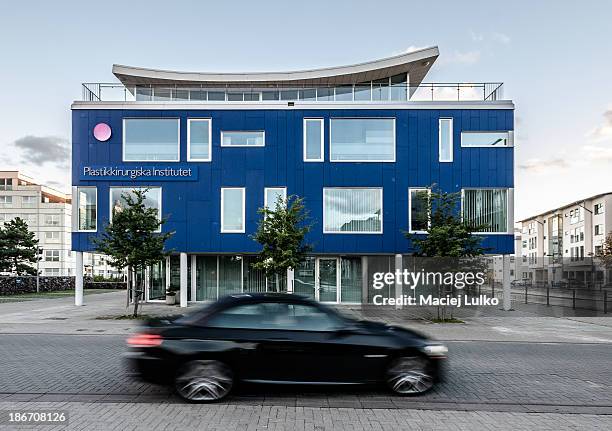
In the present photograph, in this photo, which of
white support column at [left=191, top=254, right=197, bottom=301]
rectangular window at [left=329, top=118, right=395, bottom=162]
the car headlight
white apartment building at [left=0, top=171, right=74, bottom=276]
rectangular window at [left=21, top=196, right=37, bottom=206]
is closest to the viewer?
the car headlight

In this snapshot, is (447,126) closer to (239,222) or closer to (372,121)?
(372,121)

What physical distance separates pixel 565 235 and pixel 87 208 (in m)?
78.4

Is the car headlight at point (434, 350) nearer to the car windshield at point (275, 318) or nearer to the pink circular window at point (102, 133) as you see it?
the car windshield at point (275, 318)

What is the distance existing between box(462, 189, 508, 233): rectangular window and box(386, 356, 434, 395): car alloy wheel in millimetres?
18508

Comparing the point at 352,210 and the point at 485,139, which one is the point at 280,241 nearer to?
the point at 352,210

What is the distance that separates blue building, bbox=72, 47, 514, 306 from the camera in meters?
25.2

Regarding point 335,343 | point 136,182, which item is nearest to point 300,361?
point 335,343

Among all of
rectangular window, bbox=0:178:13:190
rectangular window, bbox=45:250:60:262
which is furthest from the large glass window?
rectangular window, bbox=0:178:13:190

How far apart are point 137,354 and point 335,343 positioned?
9.01 feet

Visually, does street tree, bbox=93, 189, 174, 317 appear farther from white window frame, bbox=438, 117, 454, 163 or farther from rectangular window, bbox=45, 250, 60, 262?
rectangular window, bbox=45, 250, 60, 262

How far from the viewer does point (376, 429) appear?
6188mm

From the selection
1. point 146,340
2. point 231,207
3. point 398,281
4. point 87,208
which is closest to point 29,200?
point 87,208

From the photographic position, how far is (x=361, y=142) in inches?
1004

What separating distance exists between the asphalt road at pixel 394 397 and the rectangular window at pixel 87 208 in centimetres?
1340
